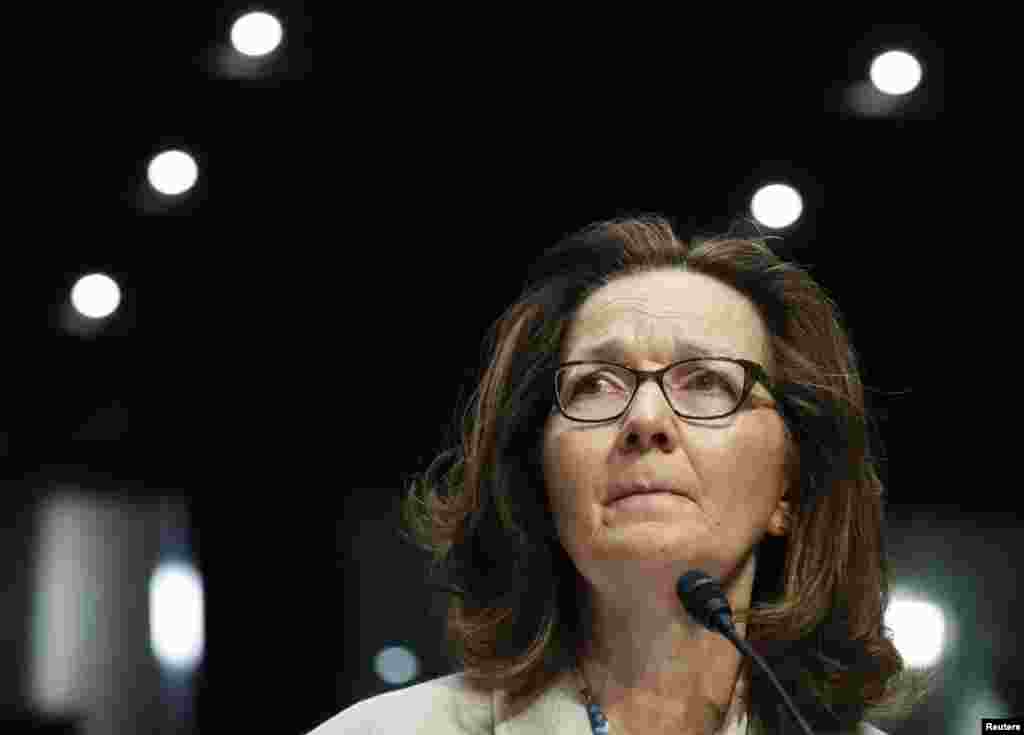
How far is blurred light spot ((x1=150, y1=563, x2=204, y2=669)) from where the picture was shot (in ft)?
10.4

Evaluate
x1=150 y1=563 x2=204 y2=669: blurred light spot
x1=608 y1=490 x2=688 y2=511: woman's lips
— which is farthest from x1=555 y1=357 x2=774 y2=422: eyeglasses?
x1=150 y1=563 x2=204 y2=669: blurred light spot

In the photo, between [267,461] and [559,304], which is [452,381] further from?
[559,304]

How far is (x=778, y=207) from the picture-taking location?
3293mm

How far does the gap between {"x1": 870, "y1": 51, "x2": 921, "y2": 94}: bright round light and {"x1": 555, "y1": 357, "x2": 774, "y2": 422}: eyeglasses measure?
1.28 metres

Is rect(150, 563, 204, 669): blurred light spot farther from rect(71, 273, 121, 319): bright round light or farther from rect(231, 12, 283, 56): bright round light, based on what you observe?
rect(231, 12, 283, 56): bright round light

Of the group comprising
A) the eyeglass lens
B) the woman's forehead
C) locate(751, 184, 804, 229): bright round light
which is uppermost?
locate(751, 184, 804, 229): bright round light

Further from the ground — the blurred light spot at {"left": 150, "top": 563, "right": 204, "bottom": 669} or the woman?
the blurred light spot at {"left": 150, "top": 563, "right": 204, "bottom": 669}

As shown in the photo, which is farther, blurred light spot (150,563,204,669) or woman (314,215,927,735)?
blurred light spot (150,563,204,669)

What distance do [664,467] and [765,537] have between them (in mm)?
327

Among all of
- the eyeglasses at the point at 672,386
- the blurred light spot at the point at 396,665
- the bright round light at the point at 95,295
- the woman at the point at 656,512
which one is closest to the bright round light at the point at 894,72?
the woman at the point at 656,512

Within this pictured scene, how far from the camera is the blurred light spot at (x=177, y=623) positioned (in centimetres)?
318

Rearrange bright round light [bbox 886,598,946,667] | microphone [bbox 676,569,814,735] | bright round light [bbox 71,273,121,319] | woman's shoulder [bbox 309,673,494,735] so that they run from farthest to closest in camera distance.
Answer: bright round light [bbox 71,273,121,319] < bright round light [bbox 886,598,946,667] < woman's shoulder [bbox 309,673,494,735] < microphone [bbox 676,569,814,735]

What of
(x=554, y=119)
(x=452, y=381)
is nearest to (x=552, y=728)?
(x=452, y=381)

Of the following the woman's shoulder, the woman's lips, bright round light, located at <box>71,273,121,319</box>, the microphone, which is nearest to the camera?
the microphone
